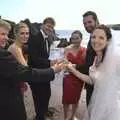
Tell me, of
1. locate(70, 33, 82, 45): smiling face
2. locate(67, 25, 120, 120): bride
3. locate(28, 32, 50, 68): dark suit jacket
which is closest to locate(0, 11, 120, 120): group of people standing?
locate(67, 25, 120, 120): bride

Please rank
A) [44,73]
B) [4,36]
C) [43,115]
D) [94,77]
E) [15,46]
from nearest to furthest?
[4,36], [44,73], [94,77], [15,46], [43,115]

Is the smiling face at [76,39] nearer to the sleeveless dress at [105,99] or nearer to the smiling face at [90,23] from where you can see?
the smiling face at [90,23]

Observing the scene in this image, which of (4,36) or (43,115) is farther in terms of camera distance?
(43,115)

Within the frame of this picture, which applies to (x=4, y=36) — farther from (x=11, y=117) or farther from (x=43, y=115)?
(x=43, y=115)

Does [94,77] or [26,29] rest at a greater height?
[26,29]

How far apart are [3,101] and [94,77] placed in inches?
40.8

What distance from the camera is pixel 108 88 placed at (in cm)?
363

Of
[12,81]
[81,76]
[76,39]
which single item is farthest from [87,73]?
[76,39]

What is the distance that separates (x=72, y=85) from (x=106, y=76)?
226 cm

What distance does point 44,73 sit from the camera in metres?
3.60

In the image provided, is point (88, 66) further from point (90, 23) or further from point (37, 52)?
point (37, 52)

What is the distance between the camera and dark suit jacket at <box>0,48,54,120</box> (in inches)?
129

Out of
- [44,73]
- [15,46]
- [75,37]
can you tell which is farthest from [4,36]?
[75,37]

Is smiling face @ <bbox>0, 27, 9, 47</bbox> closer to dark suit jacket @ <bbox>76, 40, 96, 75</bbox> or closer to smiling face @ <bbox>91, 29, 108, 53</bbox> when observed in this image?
smiling face @ <bbox>91, 29, 108, 53</bbox>
